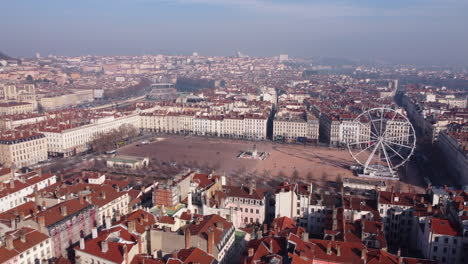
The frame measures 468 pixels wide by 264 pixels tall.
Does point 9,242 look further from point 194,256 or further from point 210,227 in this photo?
point 210,227

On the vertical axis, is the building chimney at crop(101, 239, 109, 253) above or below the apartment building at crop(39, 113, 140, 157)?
above

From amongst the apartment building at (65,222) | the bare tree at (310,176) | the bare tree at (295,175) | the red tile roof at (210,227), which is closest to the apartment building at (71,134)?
the bare tree at (295,175)

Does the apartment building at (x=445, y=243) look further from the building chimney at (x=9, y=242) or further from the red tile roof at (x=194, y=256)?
the building chimney at (x=9, y=242)

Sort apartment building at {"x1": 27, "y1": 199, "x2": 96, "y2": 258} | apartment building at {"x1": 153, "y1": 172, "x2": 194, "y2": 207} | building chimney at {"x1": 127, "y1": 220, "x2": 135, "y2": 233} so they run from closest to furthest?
building chimney at {"x1": 127, "y1": 220, "x2": 135, "y2": 233} < apartment building at {"x1": 27, "y1": 199, "x2": 96, "y2": 258} < apartment building at {"x1": 153, "y1": 172, "x2": 194, "y2": 207}

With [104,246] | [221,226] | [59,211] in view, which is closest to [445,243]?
[221,226]

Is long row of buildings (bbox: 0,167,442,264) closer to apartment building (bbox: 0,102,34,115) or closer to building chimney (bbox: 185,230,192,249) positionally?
building chimney (bbox: 185,230,192,249)

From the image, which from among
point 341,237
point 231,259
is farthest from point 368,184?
point 231,259

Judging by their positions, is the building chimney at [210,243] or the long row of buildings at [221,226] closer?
the long row of buildings at [221,226]

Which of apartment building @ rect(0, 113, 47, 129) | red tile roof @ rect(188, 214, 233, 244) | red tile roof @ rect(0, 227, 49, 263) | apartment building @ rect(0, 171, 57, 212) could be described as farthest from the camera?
apartment building @ rect(0, 113, 47, 129)

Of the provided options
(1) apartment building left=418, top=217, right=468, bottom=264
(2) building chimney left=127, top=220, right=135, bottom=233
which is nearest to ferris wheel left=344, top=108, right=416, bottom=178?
(1) apartment building left=418, top=217, right=468, bottom=264
